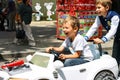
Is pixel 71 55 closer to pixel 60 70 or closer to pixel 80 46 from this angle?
pixel 80 46

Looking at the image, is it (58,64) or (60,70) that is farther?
(60,70)

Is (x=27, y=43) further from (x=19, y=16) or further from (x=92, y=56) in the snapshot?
(x=92, y=56)

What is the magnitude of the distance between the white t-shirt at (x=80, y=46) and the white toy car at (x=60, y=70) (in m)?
0.12

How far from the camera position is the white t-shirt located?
576cm

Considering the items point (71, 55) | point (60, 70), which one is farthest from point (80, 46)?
point (60, 70)

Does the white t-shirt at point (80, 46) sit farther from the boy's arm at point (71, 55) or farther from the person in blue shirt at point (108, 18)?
the person in blue shirt at point (108, 18)

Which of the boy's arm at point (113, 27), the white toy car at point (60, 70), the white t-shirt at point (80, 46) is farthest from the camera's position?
the boy's arm at point (113, 27)

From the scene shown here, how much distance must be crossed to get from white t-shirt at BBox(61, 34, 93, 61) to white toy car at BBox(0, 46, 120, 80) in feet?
0.40

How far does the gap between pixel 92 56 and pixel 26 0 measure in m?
6.81

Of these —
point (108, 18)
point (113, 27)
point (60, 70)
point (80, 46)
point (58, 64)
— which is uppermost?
point (108, 18)

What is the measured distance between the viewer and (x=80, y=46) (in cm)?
576

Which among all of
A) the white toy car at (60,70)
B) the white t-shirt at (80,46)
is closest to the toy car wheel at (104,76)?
the white toy car at (60,70)

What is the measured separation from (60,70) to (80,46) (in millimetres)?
473

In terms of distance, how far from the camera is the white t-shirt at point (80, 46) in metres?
5.76
